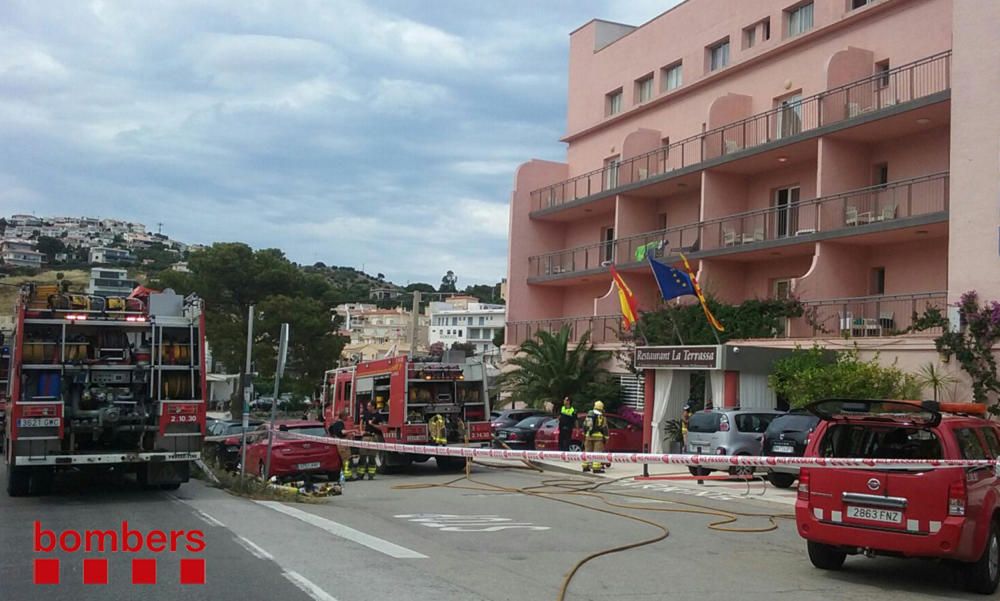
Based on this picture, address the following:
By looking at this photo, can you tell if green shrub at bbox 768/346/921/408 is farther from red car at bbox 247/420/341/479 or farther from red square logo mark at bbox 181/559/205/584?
red square logo mark at bbox 181/559/205/584

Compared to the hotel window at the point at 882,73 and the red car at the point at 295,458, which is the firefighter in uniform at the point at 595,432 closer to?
the red car at the point at 295,458

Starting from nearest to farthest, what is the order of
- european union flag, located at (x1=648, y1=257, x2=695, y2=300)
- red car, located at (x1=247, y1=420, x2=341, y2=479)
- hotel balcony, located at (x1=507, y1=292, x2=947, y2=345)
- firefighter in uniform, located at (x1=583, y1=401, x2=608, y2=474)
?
red car, located at (x1=247, y1=420, x2=341, y2=479), firefighter in uniform, located at (x1=583, y1=401, x2=608, y2=474), hotel balcony, located at (x1=507, y1=292, x2=947, y2=345), european union flag, located at (x1=648, y1=257, x2=695, y2=300)

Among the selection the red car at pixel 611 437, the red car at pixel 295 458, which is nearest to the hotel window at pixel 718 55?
the red car at pixel 611 437

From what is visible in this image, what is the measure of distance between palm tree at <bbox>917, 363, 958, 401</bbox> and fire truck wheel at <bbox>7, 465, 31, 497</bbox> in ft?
59.8

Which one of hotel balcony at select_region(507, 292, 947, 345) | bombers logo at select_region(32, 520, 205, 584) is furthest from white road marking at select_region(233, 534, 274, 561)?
hotel balcony at select_region(507, 292, 947, 345)

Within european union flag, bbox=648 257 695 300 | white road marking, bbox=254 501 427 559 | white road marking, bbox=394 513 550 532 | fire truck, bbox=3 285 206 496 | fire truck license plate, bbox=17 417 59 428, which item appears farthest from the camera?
european union flag, bbox=648 257 695 300

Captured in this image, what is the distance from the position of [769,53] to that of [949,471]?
2463cm

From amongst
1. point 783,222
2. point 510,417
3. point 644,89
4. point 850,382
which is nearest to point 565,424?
point 510,417

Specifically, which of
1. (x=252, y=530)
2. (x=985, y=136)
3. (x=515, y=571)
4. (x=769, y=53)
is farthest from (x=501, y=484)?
(x=769, y=53)

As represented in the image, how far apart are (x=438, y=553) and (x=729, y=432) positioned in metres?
12.0

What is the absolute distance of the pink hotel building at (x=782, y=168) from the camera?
22406mm

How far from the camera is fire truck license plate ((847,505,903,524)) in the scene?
28.8 feet

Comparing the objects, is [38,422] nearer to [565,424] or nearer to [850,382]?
[565,424]

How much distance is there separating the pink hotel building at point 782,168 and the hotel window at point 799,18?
5cm
